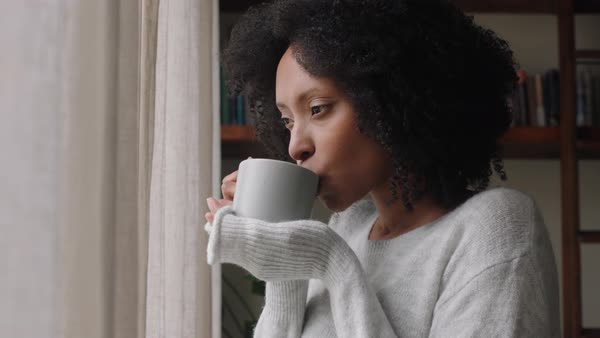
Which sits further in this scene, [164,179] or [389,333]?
[164,179]

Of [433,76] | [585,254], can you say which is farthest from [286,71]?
[585,254]

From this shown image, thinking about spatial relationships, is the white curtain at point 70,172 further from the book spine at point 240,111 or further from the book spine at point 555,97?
the book spine at point 555,97

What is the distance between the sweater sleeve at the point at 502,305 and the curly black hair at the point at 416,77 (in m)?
0.14

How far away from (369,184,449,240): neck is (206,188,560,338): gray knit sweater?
0.9 inches

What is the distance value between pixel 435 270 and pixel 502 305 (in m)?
0.09

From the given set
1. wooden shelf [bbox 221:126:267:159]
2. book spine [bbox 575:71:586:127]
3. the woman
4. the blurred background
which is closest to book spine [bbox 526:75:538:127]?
book spine [bbox 575:71:586:127]

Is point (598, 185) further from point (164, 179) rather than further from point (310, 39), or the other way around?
point (310, 39)

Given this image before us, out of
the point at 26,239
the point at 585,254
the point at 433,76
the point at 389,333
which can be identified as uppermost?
the point at 433,76

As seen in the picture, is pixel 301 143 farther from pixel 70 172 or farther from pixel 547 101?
pixel 547 101

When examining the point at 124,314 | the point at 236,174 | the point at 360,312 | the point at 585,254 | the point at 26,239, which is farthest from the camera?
the point at 585,254

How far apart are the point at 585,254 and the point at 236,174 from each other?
239 centimetres

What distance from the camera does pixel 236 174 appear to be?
3.01 ft

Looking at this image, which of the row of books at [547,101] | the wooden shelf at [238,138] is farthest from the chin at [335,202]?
the row of books at [547,101]

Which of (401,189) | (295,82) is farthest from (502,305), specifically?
(295,82)
